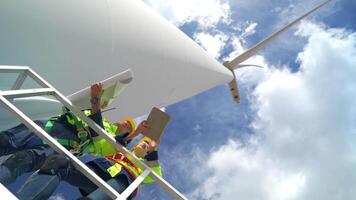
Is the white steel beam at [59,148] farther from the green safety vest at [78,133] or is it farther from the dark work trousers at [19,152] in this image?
the green safety vest at [78,133]

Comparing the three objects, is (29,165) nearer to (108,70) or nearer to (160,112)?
(160,112)

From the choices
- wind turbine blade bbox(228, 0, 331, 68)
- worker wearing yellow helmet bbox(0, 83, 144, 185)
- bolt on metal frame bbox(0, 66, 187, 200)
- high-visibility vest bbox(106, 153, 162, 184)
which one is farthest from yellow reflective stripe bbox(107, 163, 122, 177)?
wind turbine blade bbox(228, 0, 331, 68)

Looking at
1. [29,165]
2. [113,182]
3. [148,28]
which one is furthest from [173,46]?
[29,165]

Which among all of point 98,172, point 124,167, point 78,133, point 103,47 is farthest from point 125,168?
point 103,47

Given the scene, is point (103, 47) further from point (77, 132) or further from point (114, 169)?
point (114, 169)

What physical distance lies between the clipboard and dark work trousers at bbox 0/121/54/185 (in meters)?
1.62

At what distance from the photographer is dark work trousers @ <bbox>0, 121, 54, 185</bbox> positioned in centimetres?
608

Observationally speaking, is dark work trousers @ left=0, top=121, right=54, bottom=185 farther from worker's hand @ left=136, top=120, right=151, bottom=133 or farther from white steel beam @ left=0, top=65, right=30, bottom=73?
worker's hand @ left=136, top=120, right=151, bottom=133

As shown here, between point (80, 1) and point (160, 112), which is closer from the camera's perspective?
point (160, 112)

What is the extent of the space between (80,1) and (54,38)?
120 cm

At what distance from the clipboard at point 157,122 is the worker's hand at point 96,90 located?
3.43ft

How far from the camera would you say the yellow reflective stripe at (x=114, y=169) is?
754cm

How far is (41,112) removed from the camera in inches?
355

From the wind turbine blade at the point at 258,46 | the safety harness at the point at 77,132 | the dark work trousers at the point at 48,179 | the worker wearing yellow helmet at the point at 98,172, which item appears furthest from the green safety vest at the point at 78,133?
the wind turbine blade at the point at 258,46
